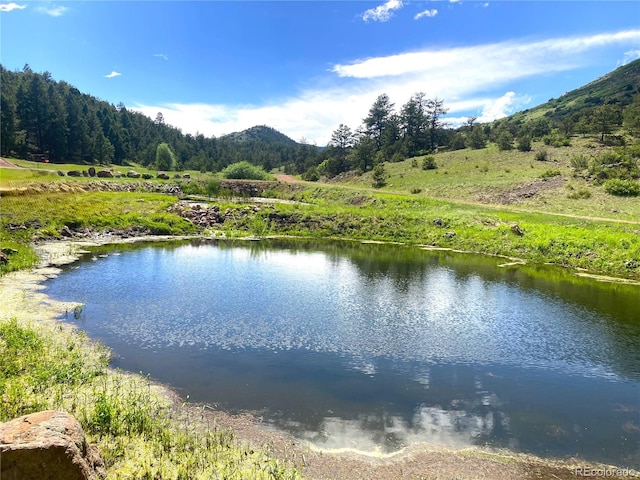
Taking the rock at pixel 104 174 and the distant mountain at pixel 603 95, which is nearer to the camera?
A: the rock at pixel 104 174

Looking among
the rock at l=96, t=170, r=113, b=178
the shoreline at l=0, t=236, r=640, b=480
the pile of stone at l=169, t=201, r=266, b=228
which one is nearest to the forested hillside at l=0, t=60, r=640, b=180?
the rock at l=96, t=170, r=113, b=178

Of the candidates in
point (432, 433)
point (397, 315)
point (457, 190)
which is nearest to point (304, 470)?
point (432, 433)

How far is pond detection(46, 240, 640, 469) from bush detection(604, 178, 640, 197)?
27.3 m

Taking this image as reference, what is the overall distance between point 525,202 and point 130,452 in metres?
59.8

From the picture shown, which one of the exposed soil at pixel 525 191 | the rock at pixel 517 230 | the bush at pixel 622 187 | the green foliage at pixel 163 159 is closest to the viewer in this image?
the rock at pixel 517 230

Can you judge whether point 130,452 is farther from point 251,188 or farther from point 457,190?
point 251,188

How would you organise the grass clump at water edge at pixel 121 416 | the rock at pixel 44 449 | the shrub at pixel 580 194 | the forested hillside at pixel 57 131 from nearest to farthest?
the rock at pixel 44 449 → the grass clump at water edge at pixel 121 416 → the shrub at pixel 580 194 → the forested hillside at pixel 57 131

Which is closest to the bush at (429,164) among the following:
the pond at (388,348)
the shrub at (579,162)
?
the shrub at (579,162)

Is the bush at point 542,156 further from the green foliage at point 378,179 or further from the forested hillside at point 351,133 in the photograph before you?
the green foliage at point 378,179

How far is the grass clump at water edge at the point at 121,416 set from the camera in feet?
32.8

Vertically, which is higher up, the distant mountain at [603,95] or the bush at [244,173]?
the distant mountain at [603,95]

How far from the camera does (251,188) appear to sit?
297ft

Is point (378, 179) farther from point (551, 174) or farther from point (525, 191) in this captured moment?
point (551, 174)

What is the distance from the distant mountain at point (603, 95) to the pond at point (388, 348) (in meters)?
133
